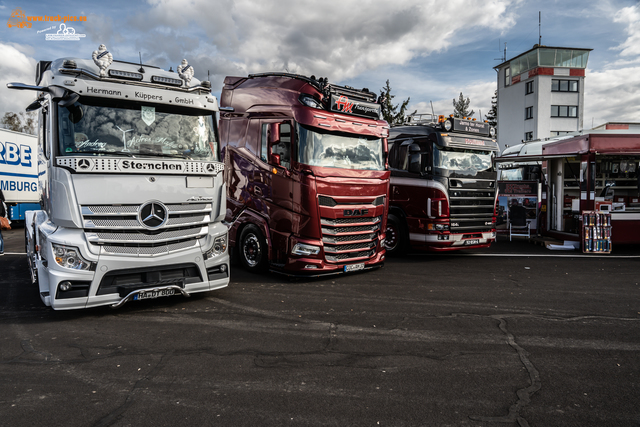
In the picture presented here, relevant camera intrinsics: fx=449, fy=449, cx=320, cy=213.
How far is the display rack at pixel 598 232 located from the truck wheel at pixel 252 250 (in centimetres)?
→ 857

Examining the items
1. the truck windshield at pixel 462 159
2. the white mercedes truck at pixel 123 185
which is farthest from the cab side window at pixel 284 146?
the truck windshield at pixel 462 159

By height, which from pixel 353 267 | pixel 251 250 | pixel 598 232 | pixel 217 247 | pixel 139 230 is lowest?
pixel 353 267

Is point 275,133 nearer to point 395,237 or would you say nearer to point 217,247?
point 217,247

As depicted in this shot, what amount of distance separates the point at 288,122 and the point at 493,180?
19.3 feet

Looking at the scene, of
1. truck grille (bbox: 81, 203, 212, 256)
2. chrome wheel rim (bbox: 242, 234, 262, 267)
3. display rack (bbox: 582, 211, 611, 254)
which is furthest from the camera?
display rack (bbox: 582, 211, 611, 254)

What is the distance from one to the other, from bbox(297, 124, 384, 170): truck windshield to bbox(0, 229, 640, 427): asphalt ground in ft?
7.27

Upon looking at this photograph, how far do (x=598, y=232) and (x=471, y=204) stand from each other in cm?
388

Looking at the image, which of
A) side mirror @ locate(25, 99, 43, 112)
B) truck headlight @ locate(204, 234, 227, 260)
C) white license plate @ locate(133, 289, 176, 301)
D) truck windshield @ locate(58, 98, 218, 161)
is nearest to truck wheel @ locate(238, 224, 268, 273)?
truck headlight @ locate(204, 234, 227, 260)

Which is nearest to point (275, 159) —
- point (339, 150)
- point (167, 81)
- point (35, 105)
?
point (339, 150)

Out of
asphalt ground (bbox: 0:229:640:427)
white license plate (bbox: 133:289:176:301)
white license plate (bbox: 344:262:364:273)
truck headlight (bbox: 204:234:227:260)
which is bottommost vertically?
asphalt ground (bbox: 0:229:640:427)

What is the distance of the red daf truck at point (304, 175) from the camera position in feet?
25.2

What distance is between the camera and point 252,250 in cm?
868

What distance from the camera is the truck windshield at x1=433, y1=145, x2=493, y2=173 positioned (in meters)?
10.3

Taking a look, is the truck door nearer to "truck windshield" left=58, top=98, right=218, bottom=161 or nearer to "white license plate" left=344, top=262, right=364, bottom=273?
"white license plate" left=344, top=262, right=364, bottom=273
